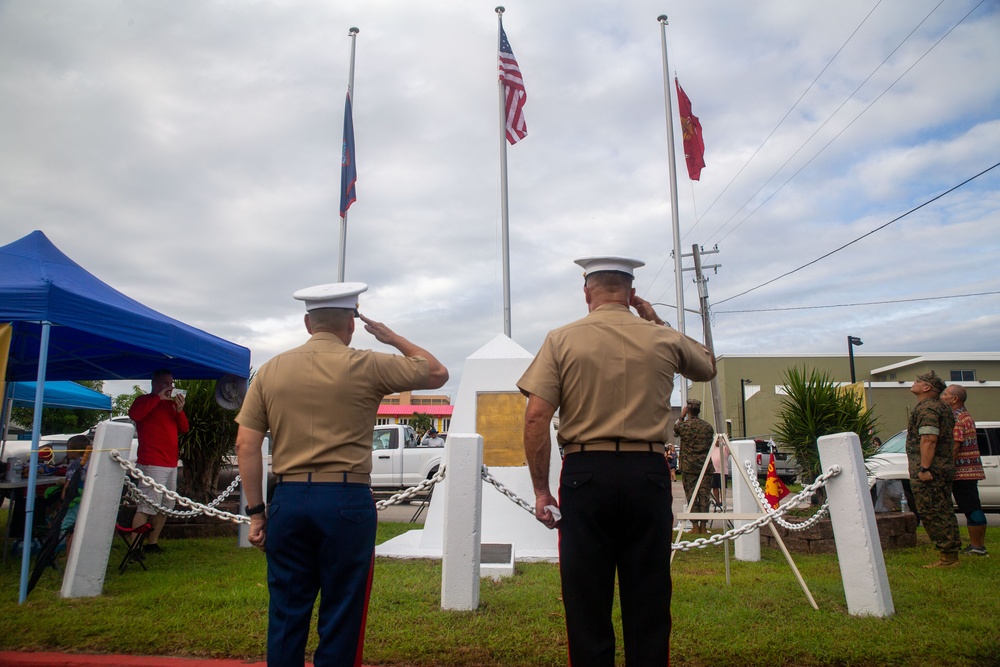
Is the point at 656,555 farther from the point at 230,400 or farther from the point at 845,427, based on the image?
the point at 845,427

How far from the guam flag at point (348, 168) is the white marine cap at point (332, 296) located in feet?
35.7

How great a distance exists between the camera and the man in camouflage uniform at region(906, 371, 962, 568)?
21.5 ft

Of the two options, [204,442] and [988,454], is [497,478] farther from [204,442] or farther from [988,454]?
[988,454]

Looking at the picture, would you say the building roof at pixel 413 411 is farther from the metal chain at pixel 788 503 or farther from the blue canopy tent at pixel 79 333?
the metal chain at pixel 788 503

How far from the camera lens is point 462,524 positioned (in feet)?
15.9

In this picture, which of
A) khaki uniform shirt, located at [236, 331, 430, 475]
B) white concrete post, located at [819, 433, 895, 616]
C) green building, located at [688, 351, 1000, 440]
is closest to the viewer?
khaki uniform shirt, located at [236, 331, 430, 475]

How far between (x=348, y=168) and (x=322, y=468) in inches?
469

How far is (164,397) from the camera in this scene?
7.23m

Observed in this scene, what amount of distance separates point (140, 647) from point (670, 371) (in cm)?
350

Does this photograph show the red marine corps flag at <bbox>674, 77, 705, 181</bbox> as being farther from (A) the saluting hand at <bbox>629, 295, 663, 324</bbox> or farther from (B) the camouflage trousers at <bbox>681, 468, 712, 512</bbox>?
(A) the saluting hand at <bbox>629, 295, 663, 324</bbox>

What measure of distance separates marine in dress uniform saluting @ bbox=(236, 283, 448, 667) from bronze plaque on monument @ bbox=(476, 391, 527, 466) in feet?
15.1

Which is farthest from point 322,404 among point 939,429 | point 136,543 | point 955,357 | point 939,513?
point 955,357

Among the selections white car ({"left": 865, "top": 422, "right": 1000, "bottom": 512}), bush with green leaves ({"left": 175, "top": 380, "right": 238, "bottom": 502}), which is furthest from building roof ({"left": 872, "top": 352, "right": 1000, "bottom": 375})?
bush with green leaves ({"left": 175, "top": 380, "right": 238, "bottom": 502})

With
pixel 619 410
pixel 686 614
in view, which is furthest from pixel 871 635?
pixel 619 410
